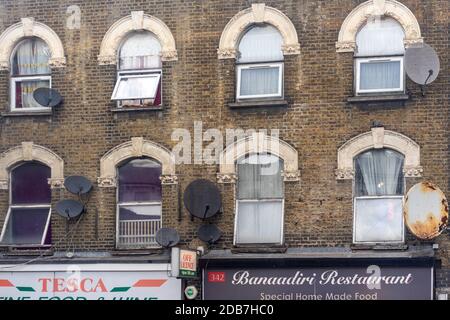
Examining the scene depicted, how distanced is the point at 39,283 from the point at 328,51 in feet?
22.1

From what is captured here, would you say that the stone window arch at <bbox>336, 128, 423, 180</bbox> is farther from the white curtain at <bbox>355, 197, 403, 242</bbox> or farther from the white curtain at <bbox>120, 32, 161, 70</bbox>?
the white curtain at <bbox>120, 32, 161, 70</bbox>

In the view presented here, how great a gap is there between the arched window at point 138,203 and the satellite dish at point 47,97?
1.73 metres

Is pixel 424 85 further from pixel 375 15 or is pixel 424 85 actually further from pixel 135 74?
pixel 135 74

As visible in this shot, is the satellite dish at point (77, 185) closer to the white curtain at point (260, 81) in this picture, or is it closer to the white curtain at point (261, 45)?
the white curtain at point (260, 81)

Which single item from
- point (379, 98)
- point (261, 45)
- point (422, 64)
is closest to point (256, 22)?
point (261, 45)

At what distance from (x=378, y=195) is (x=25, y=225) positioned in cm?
663

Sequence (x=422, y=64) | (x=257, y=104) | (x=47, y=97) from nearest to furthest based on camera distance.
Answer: (x=422, y=64) → (x=257, y=104) → (x=47, y=97)

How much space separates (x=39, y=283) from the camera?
1811 centimetres

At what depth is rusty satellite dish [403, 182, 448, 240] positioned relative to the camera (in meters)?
16.1

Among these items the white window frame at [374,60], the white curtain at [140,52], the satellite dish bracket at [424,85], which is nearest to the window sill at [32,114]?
the white curtain at [140,52]

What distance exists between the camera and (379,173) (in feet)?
55.9

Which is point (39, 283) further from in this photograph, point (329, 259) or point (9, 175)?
point (329, 259)

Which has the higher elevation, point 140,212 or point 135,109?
point 135,109

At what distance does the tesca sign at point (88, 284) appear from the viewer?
1753 centimetres
